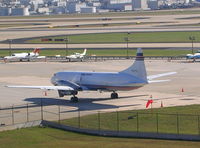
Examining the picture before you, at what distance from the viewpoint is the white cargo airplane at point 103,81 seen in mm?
79188

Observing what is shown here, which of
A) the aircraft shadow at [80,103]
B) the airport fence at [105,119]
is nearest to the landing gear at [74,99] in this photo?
the aircraft shadow at [80,103]

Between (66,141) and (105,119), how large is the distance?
9.52 m

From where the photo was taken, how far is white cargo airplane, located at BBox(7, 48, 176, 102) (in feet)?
260

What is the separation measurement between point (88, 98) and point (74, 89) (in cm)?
318

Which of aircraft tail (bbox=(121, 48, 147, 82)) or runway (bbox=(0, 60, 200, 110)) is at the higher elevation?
aircraft tail (bbox=(121, 48, 147, 82))

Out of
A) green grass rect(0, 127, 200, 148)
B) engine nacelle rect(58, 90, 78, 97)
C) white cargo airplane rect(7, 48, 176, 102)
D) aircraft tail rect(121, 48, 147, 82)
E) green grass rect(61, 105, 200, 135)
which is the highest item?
aircraft tail rect(121, 48, 147, 82)

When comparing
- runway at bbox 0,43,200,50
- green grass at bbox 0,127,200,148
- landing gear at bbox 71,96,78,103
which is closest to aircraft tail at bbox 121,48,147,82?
landing gear at bbox 71,96,78,103

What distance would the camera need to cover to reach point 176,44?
170m

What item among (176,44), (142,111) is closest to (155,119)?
(142,111)

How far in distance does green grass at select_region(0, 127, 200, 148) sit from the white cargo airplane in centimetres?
1935

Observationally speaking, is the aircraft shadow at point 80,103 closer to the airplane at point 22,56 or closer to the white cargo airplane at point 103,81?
the white cargo airplane at point 103,81

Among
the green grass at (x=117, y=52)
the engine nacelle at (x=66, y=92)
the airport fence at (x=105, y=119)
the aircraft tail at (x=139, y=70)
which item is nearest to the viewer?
the airport fence at (x=105, y=119)

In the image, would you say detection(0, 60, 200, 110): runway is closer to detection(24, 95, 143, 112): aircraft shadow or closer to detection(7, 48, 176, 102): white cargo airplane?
detection(24, 95, 143, 112): aircraft shadow

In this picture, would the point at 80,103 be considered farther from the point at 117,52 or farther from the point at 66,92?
the point at 117,52
